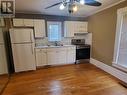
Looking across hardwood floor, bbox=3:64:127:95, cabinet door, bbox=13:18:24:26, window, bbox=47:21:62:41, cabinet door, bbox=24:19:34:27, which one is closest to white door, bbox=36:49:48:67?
hardwood floor, bbox=3:64:127:95

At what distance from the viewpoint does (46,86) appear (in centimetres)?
269

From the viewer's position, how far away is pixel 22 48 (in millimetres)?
3385

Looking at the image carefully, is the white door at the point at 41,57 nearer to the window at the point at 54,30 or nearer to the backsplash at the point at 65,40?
the backsplash at the point at 65,40

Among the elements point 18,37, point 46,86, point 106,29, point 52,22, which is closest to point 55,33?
point 52,22

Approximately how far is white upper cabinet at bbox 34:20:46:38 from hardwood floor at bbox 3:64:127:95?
1.56 metres

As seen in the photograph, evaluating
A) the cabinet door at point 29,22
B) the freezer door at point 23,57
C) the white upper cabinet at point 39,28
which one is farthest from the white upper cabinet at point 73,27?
the freezer door at point 23,57

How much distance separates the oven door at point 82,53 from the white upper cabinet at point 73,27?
83 cm

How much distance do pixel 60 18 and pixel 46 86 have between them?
9.90 ft

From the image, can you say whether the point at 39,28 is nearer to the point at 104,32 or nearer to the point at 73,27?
the point at 73,27

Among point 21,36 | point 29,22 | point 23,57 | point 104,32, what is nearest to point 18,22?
point 29,22

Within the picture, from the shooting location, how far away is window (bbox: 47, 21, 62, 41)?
4337 mm

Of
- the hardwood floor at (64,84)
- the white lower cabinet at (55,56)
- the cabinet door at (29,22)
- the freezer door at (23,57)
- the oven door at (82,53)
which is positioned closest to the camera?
the hardwood floor at (64,84)

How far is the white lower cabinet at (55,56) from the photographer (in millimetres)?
3852

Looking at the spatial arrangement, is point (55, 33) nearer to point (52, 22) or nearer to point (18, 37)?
point (52, 22)
